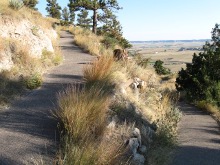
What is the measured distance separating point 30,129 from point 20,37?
7264 millimetres

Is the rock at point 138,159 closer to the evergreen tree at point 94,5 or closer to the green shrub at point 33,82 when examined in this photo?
the green shrub at point 33,82

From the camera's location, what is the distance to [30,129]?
21.0 ft

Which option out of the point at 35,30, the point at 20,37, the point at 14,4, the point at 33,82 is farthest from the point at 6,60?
the point at 14,4

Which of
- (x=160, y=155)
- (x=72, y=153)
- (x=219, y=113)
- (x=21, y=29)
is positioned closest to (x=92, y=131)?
(x=72, y=153)

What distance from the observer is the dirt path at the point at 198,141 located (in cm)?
913

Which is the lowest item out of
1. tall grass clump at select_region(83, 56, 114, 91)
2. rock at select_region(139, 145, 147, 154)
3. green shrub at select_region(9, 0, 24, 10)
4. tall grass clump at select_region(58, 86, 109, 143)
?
rock at select_region(139, 145, 147, 154)

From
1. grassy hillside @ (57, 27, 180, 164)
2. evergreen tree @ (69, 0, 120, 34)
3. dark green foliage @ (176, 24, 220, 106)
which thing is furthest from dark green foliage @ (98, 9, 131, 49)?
grassy hillside @ (57, 27, 180, 164)

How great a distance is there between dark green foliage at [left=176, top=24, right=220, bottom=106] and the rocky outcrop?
29.5 ft

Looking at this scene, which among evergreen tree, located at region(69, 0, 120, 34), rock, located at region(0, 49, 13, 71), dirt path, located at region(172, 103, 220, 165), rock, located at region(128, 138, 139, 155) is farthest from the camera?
evergreen tree, located at region(69, 0, 120, 34)

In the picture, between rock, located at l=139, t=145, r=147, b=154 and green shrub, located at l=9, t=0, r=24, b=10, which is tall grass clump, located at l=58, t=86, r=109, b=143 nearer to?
rock, located at l=139, t=145, r=147, b=154

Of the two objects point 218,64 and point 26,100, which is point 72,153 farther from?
point 218,64

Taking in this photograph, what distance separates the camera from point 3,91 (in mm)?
8625

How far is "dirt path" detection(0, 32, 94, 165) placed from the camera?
5.20 m

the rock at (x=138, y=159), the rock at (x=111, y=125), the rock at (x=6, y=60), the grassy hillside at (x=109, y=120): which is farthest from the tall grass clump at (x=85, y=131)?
the rock at (x=6, y=60)
